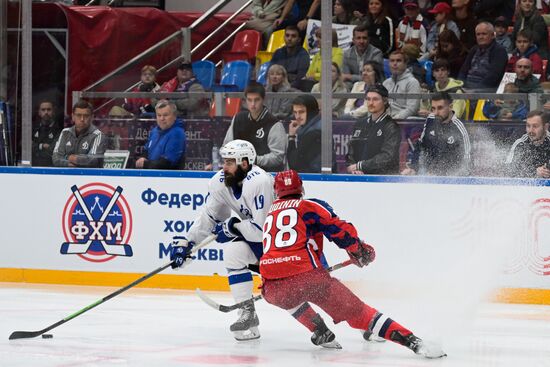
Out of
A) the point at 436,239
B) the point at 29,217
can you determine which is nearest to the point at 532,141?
the point at 436,239

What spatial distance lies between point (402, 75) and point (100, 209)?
255 cm

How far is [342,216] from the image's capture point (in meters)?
8.85

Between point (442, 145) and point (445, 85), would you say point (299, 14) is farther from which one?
point (442, 145)

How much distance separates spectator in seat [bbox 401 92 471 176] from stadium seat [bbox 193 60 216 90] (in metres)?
1.74

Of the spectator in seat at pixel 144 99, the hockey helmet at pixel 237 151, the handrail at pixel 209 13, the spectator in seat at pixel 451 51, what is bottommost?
the hockey helmet at pixel 237 151

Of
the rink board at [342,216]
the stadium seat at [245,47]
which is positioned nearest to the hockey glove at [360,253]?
the rink board at [342,216]

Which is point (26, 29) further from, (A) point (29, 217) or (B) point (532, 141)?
(B) point (532, 141)

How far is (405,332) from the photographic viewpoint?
6.13 m

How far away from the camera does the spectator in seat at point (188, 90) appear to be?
360 inches

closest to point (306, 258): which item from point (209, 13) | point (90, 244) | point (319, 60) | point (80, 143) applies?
point (319, 60)

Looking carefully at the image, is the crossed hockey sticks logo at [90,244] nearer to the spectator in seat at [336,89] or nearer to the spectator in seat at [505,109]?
the spectator in seat at [336,89]

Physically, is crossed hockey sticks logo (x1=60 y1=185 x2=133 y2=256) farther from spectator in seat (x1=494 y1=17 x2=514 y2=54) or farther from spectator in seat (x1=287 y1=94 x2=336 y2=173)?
spectator in seat (x1=494 y1=17 x2=514 y2=54)

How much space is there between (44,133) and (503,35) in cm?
366

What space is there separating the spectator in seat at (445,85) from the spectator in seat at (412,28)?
546 mm
